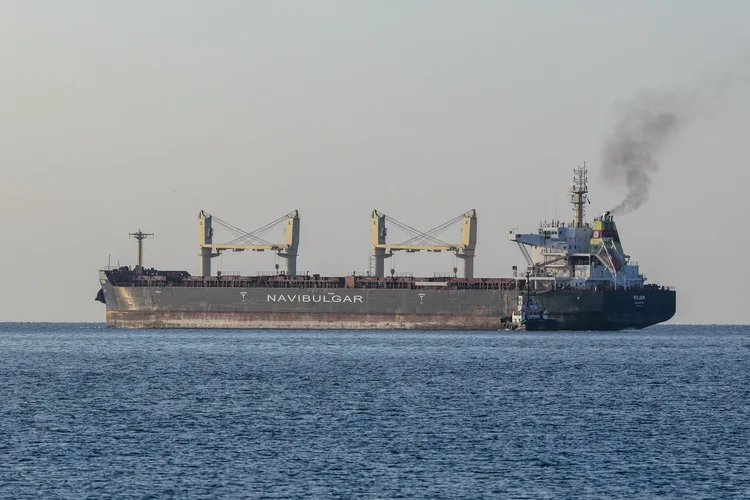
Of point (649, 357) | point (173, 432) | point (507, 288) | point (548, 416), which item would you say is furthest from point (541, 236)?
point (173, 432)

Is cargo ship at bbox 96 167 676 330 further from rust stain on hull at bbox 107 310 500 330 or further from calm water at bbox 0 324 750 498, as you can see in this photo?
calm water at bbox 0 324 750 498

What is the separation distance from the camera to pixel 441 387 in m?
52.6

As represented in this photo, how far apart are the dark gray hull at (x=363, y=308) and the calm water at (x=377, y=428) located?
26821mm

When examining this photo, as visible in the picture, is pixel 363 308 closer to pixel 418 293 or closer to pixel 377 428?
pixel 418 293

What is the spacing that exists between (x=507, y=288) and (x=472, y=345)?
742 inches

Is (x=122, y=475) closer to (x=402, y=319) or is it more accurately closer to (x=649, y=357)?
(x=649, y=357)

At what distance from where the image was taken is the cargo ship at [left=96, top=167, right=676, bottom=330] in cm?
9925

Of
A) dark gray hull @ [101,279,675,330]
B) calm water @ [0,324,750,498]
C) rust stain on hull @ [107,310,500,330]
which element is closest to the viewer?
calm water @ [0,324,750,498]

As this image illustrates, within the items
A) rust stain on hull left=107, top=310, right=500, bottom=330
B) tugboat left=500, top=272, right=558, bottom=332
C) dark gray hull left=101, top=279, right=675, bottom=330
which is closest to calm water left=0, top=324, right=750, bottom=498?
dark gray hull left=101, top=279, right=675, bottom=330

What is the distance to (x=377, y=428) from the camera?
128 ft

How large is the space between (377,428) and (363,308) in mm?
69634

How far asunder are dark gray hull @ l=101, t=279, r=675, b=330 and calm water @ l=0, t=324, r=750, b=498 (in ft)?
88.0

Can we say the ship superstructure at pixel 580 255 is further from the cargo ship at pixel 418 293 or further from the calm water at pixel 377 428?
→ the calm water at pixel 377 428

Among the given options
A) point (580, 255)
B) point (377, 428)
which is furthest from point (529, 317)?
point (377, 428)
